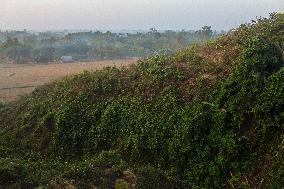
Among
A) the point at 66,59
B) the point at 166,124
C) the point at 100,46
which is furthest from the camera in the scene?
the point at 100,46

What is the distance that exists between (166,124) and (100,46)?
50131 mm

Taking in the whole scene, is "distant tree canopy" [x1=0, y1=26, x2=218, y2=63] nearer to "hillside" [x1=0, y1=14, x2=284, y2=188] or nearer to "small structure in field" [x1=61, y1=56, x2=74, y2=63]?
"small structure in field" [x1=61, y1=56, x2=74, y2=63]

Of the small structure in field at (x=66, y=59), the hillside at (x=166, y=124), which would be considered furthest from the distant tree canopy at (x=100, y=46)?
the hillside at (x=166, y=124)

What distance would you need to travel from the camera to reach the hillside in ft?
→ 34.2

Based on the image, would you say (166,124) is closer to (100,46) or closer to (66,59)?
(66,59)

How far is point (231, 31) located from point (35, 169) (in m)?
9.32

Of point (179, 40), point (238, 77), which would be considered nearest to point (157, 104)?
point (238, 77)

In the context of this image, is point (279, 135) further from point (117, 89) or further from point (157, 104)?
point (117, 89)

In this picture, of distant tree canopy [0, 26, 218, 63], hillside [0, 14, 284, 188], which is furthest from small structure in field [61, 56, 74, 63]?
hillside [0, 14, 284, 188]

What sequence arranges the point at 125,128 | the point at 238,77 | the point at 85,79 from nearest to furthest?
the point at 238,77 → the point at 125,128 → the point at 85,79

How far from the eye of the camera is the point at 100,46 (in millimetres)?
62062

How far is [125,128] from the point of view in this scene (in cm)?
1362

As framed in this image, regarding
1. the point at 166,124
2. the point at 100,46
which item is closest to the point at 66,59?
the point at 100,46

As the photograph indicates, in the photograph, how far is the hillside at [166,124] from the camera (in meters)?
10.4
